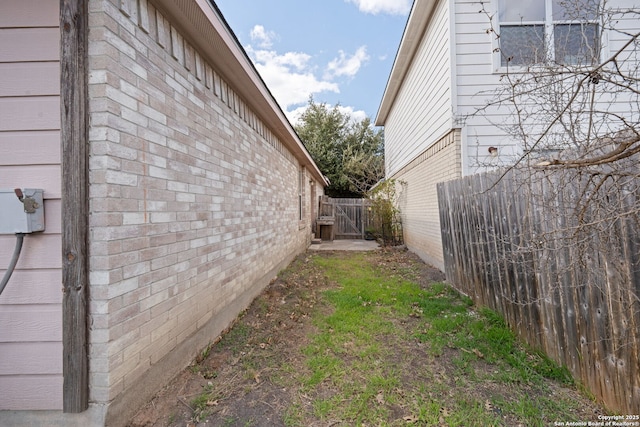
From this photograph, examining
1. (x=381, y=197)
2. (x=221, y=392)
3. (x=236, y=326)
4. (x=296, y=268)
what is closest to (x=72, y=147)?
(x=221, y=392)

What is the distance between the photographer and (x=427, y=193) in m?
7.19

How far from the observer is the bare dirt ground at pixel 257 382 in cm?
202

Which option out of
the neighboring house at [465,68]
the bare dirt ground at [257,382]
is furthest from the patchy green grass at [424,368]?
the neighboring house at [465,68]

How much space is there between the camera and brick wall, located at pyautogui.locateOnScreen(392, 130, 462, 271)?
562 cm

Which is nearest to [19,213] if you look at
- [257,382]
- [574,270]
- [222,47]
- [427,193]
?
[257,382]

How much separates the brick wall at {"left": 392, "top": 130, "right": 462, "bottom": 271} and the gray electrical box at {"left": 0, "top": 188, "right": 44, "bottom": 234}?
18.8 ft

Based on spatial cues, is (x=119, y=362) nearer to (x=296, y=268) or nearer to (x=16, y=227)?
(x=16, y=227)

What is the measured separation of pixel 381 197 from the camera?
11023mm

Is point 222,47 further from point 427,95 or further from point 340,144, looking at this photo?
point 340,144

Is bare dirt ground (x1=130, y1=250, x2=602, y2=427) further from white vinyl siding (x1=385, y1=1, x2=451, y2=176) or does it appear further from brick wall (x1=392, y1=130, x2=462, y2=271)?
white vinyl siding (x1=385, y1=1, x2=451, y2=176)

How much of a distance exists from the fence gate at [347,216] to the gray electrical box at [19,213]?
11898mm

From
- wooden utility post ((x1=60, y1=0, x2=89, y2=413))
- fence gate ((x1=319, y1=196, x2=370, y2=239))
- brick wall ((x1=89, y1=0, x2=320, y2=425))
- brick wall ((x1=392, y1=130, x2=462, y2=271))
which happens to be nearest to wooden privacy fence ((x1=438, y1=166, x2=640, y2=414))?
brick wall ((x1=392, y1=130, x2=462, y2=271))

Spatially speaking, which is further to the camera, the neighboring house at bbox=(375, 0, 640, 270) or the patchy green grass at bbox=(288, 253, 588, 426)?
the neighboring house at bbox=(375, 0, 640, 270)

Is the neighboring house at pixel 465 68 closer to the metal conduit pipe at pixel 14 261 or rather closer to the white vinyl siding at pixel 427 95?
the white vinyl siding at pixel 427 95
